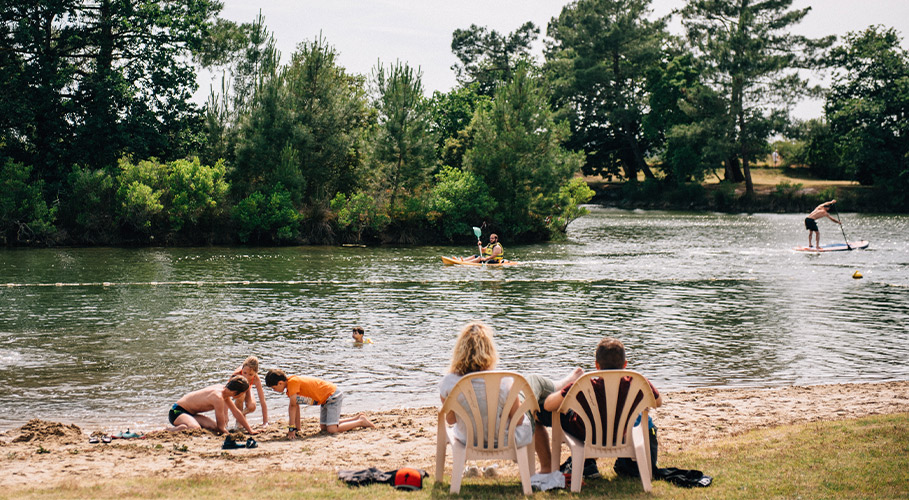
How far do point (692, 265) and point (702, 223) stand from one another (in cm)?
2896

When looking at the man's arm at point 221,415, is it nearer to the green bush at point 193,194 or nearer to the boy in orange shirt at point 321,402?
the boy in orange shirt at point 321,402

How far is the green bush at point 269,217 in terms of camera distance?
148 feet

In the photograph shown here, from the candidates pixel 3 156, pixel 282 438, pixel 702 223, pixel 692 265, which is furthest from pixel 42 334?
pixel 702 223

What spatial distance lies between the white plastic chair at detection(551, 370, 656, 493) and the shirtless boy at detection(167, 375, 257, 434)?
4983 millimetres

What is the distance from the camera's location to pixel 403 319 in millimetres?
20672

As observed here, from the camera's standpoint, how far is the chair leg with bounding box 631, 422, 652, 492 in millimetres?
7031

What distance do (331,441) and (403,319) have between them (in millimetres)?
10837

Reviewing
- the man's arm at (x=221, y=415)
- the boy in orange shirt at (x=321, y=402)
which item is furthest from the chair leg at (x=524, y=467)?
the man's arm at (x=221, y=415)

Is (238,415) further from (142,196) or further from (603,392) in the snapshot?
(142,196)

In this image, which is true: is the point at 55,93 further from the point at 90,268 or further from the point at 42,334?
the point at 42,334

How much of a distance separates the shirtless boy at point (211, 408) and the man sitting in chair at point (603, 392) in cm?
470

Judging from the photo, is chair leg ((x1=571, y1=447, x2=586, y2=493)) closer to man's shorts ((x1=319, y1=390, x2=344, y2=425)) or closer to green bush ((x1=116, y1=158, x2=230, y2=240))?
man's shorts ((x1=319, y1=390, x2=344, y2=425))

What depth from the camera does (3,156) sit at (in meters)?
44.4

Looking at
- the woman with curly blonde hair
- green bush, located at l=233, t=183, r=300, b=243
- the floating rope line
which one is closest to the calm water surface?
the floating rope line
